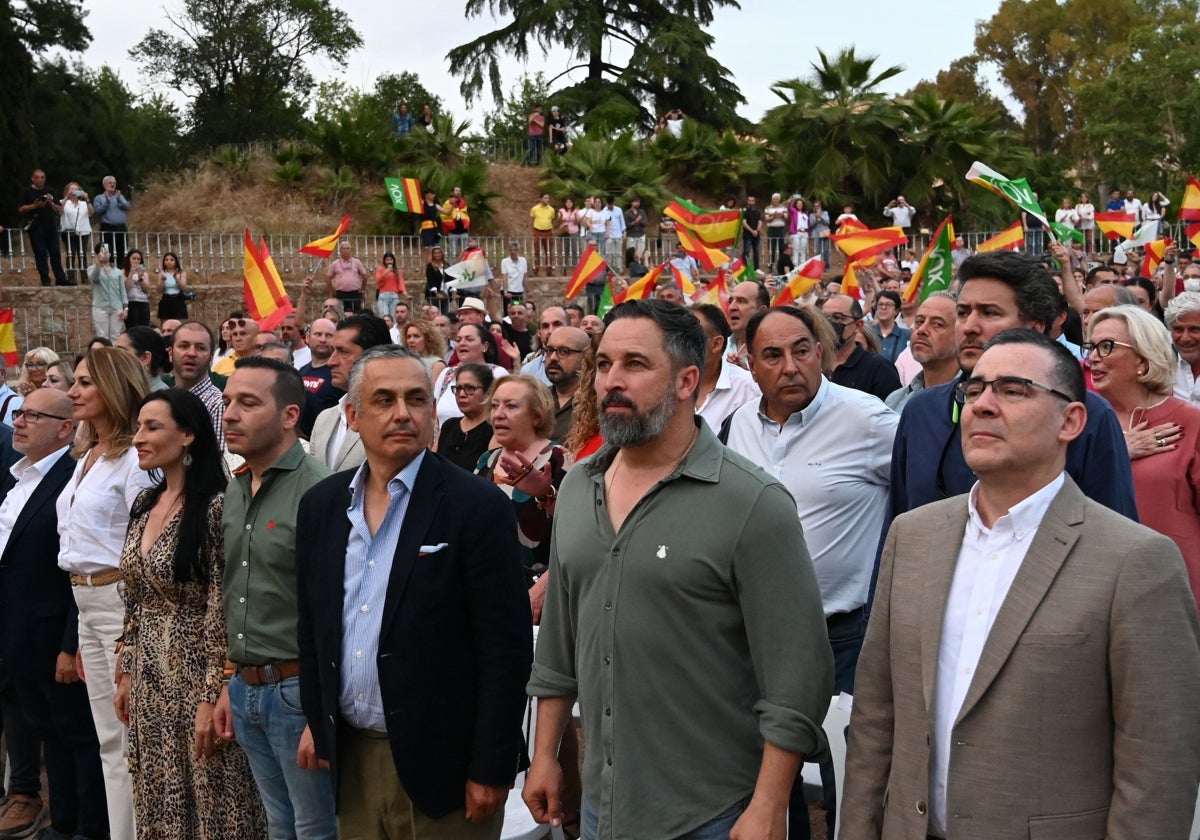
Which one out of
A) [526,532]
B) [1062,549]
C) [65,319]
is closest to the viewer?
[1062,549]

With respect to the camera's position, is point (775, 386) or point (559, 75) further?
point (559, 75)

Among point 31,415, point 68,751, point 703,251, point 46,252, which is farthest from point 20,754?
point 46,252

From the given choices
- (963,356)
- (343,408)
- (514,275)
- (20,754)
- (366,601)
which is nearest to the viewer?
(366,601)

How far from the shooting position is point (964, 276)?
4.27 m

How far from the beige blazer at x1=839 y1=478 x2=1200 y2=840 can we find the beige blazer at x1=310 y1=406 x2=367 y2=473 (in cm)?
386

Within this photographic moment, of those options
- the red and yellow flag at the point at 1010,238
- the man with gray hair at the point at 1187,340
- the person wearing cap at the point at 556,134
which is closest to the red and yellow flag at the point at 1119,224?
the red and yellow flag at the point at 1010,238

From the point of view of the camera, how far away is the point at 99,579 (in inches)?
222

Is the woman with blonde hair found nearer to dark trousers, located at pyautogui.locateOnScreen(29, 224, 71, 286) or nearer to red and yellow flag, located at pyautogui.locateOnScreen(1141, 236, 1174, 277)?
red and yellow flag, located at pyautogui.locateOnScreen(1141, 236, 1174, 277)

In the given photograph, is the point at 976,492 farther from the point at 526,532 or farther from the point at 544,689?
the point at 526,532

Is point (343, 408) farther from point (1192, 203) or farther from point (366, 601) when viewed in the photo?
point (1192, 203)

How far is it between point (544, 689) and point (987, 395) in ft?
4.45

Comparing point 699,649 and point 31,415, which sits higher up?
point 31,415

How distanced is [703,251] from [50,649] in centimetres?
956

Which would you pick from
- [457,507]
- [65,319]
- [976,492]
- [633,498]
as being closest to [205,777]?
[457,507]
